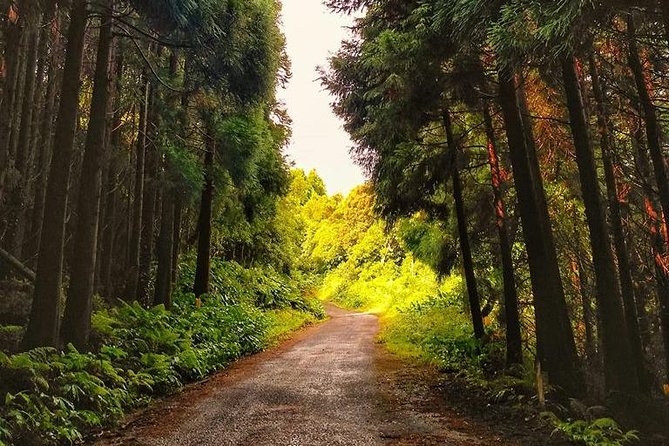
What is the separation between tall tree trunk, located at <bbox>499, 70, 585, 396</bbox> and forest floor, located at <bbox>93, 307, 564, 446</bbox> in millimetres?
1216

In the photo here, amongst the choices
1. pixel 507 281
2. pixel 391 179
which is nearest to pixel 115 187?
pixel 391 179

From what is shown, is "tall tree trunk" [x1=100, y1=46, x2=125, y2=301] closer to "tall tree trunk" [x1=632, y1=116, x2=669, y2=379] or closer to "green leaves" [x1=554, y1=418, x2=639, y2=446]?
"green leaves" [x1=554, y1=418, x2=639, y2=446]

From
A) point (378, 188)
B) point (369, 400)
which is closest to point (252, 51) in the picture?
point (378, 188)

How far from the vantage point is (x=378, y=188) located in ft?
43.3

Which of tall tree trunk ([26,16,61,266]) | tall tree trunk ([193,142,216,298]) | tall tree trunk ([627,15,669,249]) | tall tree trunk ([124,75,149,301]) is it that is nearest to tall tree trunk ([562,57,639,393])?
tall tree trunk ([627,15,669,249])

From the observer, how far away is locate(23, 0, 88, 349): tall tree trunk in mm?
7234

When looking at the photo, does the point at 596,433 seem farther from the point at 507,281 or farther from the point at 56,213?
the point at 56,213

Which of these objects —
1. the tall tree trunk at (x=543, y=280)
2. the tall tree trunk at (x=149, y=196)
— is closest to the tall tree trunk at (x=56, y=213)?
the tall tree trunk at (x=149, y=196)

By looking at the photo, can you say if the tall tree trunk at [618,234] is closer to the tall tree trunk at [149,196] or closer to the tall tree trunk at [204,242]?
the tall tree trunk at [149,196]

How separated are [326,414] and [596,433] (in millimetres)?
3418

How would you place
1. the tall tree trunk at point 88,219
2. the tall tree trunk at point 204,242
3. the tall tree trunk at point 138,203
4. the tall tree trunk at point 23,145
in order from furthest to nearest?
the tall tree trunk at point 204,242
the tall tree trunk at point 138,203
the tall tree trunk at point 23,145
the tall tree trunk at point 88,219

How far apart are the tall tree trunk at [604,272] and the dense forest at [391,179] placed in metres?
0.03

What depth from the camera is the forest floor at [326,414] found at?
5.76 m

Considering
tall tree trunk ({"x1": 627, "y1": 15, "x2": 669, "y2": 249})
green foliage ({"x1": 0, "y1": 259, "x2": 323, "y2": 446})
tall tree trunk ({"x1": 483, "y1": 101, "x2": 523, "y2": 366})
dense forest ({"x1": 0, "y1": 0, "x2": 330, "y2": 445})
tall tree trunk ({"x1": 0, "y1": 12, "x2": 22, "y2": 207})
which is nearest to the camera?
green foliage ({"x1": 0, "y1": 259, "x2": 323, "y2": 446})
